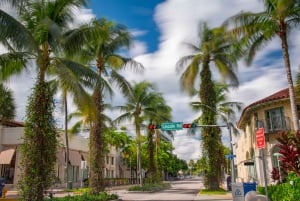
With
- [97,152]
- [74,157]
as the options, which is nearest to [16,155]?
[74,157]

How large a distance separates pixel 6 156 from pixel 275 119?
99.8 feet

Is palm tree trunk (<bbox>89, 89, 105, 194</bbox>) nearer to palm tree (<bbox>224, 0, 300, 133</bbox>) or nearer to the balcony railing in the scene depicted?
palm tree (<bbox>224, 0, 300, 133</bbox>)

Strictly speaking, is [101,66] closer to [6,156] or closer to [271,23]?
[271,23]

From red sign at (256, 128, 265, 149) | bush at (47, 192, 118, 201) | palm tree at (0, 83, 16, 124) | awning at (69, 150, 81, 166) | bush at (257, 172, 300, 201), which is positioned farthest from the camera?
awning at (69, 150, 81, 166)

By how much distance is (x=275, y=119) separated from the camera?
29.8 m

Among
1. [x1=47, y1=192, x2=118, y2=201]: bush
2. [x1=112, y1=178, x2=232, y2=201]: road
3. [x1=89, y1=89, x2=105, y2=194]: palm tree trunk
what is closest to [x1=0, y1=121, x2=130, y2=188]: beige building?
[x1=112, y1=178, x2=232, y2=201]: road

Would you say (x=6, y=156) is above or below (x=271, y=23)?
below

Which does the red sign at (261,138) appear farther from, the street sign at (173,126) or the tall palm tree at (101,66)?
the street sign at (173,126)

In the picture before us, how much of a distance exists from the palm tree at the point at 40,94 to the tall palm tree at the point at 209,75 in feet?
48.2

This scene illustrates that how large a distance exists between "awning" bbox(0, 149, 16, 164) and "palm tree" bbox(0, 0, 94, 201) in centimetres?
2710

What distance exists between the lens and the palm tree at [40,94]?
591 inches

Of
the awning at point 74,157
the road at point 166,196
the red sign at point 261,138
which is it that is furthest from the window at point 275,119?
the awning at point 74,157

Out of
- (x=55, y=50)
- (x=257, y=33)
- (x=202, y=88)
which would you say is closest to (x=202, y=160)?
(x=202, y=88)

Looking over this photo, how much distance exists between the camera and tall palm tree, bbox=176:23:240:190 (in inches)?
1164
